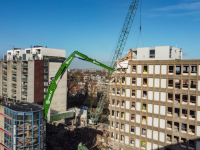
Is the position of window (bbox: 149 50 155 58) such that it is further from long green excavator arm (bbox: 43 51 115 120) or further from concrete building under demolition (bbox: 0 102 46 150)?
concrete building under demolition (bbox: 0 102 46 150)

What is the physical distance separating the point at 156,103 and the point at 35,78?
33.5 m

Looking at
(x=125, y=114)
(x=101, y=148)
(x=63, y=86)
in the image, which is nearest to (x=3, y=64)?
(x=63, y=86)

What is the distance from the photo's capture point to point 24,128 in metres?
19.8

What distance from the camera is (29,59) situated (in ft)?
165

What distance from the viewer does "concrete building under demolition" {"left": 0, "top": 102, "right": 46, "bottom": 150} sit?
19.7 meters

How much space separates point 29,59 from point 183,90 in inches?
1612

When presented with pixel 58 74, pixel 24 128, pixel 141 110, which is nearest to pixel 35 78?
pixel 58 74

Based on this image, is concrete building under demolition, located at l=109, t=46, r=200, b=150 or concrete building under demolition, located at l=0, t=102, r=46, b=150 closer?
concrete building under demolition, located at l=0, t=102, r=46, b=150

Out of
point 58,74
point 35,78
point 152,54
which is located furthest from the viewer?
point 35,78

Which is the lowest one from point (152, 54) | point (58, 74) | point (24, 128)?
point (24, 128)

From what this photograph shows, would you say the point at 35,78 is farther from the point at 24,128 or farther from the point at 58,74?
the point at 24,128

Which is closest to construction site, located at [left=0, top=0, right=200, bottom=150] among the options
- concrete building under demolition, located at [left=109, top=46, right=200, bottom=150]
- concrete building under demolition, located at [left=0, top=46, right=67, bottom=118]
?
concrete building under demolition, located at [left=109, top=46, right=200, bottom=150]

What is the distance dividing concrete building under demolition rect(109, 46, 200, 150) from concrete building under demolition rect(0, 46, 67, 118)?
24.7m

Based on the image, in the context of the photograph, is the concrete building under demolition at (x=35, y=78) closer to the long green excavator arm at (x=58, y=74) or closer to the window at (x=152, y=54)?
the long green excavator arm at (x=58, y=74)
